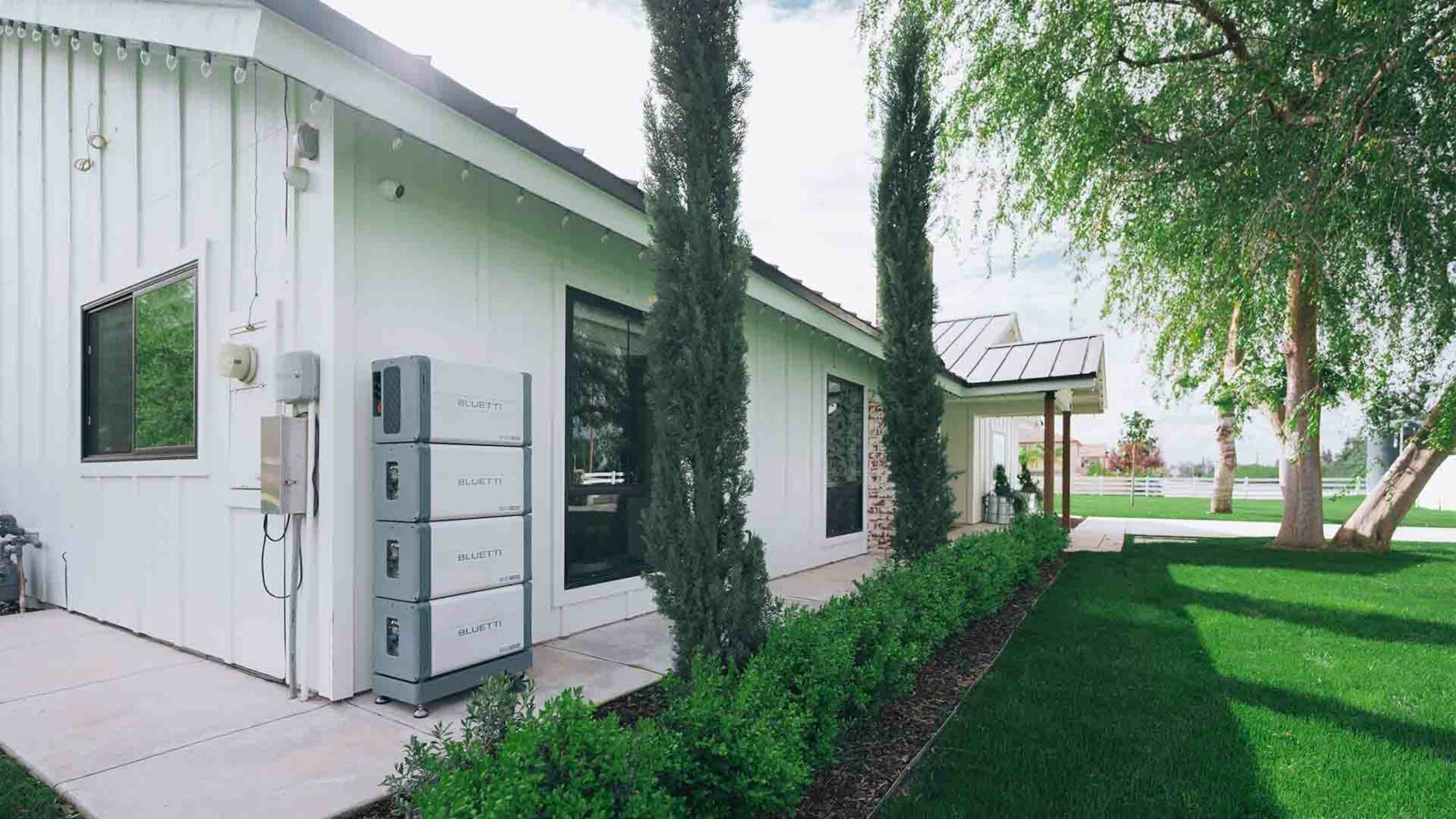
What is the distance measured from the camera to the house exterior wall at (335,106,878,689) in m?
3.46

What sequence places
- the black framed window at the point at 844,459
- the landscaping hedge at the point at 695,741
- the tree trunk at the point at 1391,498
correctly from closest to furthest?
1. the landscaping hedge at the point at 695,741
2. the black framed window at the point at 844,459
3. the tree trunk at the point at 1391,498

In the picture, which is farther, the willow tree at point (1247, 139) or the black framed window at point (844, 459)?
the black framed window at point (844, 459)

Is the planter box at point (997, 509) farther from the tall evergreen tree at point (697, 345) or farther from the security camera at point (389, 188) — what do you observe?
the security camera at point (389, 188)

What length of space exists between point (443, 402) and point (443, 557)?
70cm

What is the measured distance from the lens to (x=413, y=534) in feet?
10.5

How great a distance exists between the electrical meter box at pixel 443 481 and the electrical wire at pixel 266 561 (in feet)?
1.37

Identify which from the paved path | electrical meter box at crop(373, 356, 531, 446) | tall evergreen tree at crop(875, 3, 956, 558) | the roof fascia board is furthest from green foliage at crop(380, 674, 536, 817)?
the paved path

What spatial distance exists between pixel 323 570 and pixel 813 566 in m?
5.35

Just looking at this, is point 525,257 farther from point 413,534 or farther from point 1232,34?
point 1232,34

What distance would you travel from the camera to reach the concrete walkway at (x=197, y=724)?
2.45 metres

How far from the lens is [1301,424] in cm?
970

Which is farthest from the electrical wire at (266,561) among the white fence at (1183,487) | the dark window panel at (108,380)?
the white fence at (1183,487)

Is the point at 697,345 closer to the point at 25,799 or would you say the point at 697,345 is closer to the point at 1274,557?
the point at 25,799

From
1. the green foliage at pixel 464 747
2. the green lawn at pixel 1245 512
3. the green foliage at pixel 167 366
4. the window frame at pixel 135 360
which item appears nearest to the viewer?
the green foliage at pixel 464 747
